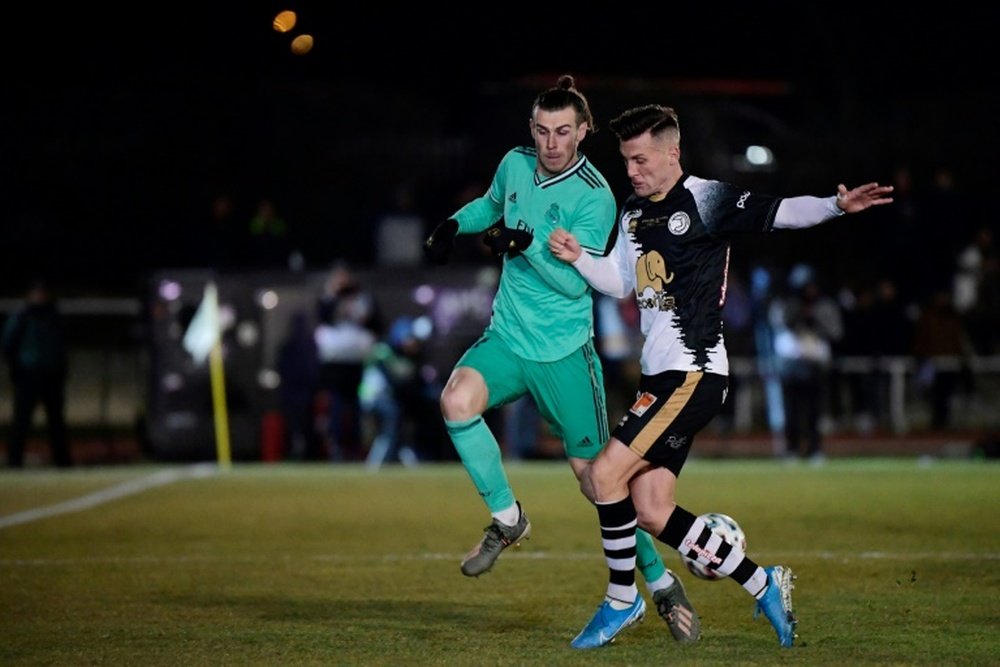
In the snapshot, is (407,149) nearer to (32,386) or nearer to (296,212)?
(296,212)

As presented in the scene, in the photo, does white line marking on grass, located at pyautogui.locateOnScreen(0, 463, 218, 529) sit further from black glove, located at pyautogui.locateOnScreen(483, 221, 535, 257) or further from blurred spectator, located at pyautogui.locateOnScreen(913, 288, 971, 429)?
blurred spectator, located at pyautogui.locateOnScreen(913, 288, 971, 429)

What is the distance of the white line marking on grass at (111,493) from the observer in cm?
1425

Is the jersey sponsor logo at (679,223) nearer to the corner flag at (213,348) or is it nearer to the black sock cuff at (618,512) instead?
the black sock cuff at (618,512)

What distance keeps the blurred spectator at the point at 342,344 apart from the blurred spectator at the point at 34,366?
288 centimetres

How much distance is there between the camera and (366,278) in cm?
2206

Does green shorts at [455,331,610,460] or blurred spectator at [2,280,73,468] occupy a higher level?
green shorts at [455,331,610,460]

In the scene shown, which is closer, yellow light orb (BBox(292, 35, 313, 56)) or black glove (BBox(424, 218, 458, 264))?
black glove (BBox(424, 218, 458, 264))

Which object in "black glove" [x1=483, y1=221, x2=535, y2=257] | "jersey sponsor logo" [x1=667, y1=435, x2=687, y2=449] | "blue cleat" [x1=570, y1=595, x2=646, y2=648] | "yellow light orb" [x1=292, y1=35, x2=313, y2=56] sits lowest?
"blue cleat" [x1=570, y1=595, x2=646, y2=648]

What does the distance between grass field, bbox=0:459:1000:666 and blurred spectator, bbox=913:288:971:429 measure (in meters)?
5.34

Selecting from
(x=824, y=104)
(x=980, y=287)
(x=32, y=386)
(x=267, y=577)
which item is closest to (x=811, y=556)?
(x=267, y=577)

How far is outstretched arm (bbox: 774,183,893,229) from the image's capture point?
760cm

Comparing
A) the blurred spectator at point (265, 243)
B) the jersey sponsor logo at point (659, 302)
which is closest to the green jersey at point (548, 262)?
the jersey sponsor logo at point (659, 302)

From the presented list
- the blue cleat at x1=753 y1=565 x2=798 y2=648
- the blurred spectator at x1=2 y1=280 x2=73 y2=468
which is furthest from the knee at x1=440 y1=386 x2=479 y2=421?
the blurred spectator at x1=2 y1=280 x2=73 y2=468

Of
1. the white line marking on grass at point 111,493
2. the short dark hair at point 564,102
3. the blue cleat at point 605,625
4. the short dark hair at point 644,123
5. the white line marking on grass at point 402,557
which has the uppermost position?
the short dark hair at point 564,102
